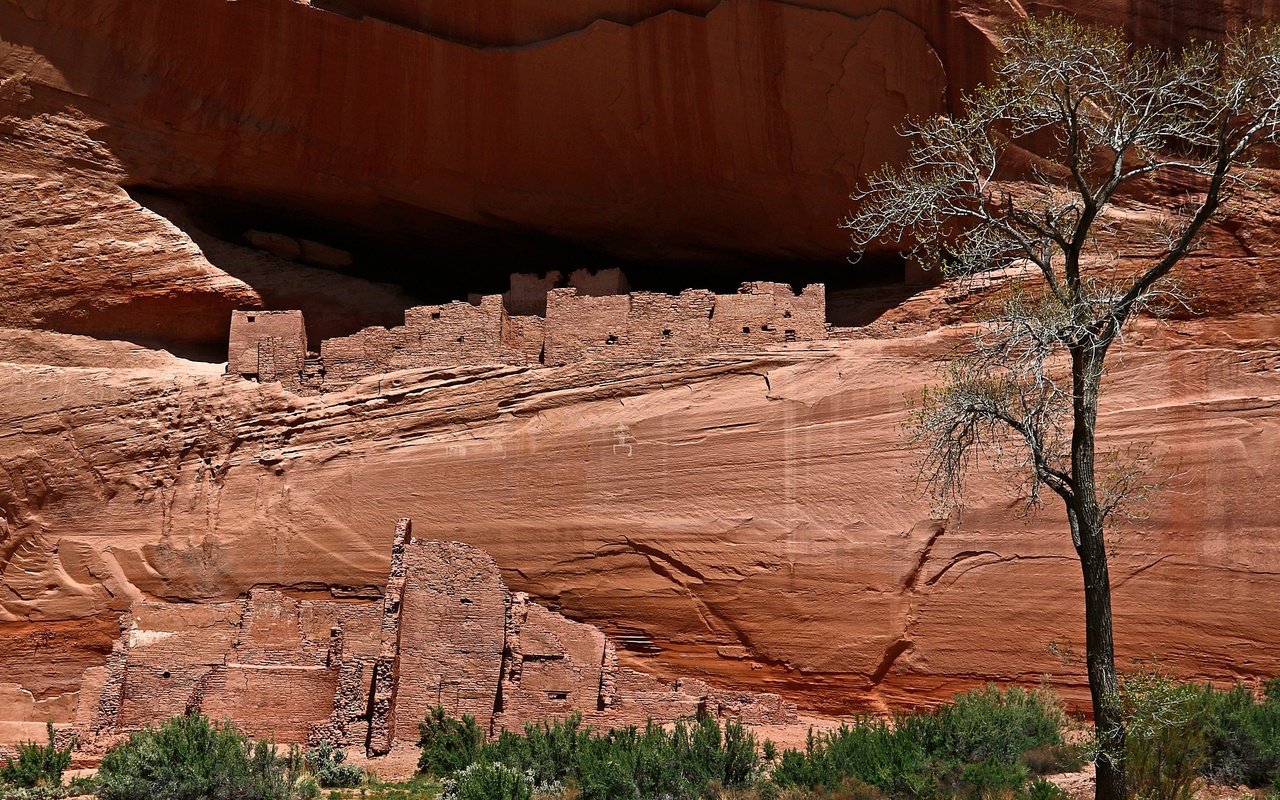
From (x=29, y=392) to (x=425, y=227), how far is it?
16.3 ft

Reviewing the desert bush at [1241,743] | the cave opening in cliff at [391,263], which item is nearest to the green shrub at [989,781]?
the desert bush at [1241,743]

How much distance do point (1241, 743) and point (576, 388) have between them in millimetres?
7697

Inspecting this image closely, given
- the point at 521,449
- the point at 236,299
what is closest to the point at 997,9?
the point at 521,449

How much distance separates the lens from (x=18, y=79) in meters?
17.5

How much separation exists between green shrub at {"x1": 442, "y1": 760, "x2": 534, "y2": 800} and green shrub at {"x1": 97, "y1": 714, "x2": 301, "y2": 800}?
51.6 inches

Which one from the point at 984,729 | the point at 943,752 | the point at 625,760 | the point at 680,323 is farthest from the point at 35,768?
the point at 680,323

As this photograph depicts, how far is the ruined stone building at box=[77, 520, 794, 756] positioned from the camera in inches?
587

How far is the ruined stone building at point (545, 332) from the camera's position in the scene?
1702 centimetres

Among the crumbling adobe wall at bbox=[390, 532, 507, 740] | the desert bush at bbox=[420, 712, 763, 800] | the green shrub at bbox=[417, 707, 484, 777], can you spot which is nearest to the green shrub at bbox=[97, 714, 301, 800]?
the desert bush at bbox=[420, 712, 763, 800]

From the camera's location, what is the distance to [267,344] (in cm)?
1803

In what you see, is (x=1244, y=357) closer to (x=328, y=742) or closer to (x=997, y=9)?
(x=997, y=9)

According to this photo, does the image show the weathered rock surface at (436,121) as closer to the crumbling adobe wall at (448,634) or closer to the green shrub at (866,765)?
the crumbling adobe wall at (448,634)

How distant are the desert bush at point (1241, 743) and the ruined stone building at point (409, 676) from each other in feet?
13.9

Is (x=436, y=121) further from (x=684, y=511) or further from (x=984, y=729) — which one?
(x=984, y=729)
